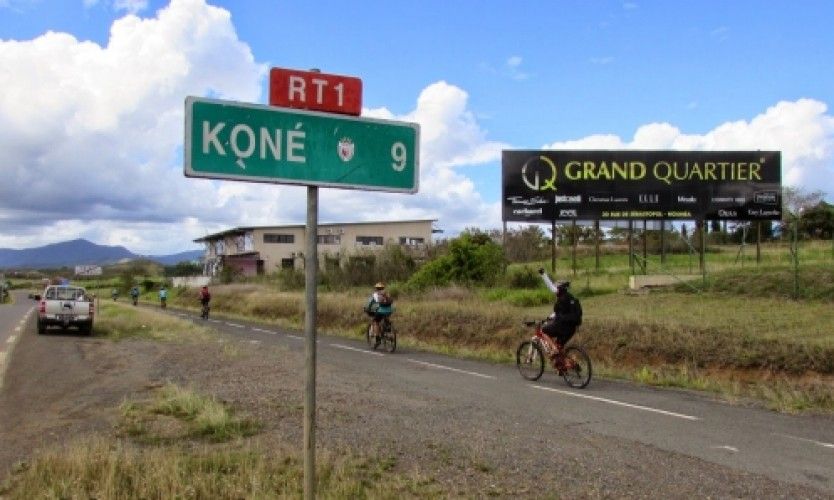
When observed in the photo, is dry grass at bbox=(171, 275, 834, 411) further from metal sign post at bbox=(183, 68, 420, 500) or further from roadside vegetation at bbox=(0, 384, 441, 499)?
metal sign post at bbox=(183, 68, 420, 500)

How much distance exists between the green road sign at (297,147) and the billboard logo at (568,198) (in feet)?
84.2

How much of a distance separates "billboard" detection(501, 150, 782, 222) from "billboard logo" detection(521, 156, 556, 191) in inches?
1.6

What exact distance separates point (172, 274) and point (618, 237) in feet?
209

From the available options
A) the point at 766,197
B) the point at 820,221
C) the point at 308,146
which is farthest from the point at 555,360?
the point at 820,221

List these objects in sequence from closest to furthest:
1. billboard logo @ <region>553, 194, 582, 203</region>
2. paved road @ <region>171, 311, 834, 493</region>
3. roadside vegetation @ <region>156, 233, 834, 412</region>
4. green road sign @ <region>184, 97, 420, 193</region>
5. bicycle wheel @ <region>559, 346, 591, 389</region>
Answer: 1. green road sign @ <region>184, 97, 420, 193</region>
2. paved road @ <region>171, 311, 834, 493</region>
3. bicycle wheel @ <region>559, 346, 591, 389</region>
4. roadside vegetation @ <region>156, 233, 834, 412</region>
5. billboard logo @ <region>553, 194, 582, 203</region>

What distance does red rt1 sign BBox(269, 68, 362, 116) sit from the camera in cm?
375

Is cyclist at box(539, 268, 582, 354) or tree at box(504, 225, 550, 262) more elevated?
tree at box(504, 225, 550, 262)

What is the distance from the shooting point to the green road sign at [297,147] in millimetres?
3602

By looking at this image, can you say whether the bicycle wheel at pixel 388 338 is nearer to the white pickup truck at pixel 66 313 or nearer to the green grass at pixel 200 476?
the white pickup truck at pixel 66 313

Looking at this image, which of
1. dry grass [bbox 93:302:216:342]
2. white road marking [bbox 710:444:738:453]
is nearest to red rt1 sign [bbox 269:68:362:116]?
white road marking [bbox 710:444:738:453]

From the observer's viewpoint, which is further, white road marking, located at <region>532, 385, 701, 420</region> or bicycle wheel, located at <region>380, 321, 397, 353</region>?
bicycle wheel, located at <region>380, 321, 397, 353</region>

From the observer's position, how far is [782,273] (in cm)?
2206

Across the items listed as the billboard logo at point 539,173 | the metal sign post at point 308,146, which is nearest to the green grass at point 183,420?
the metal sign post at point 308,146

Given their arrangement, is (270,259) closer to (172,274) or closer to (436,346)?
(172,274)
